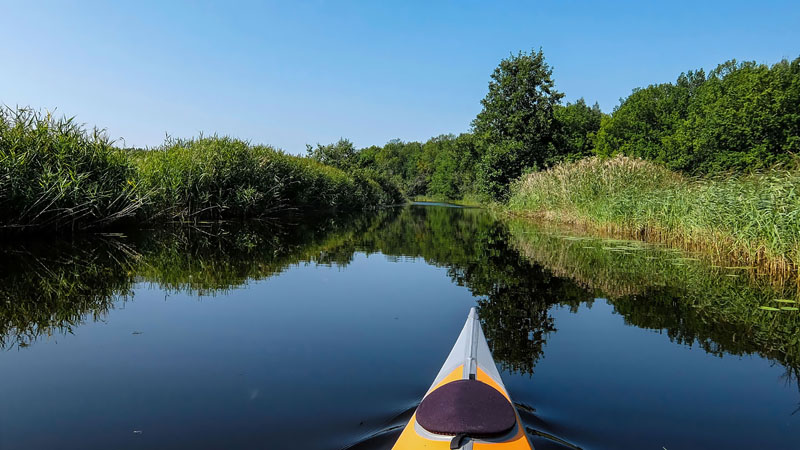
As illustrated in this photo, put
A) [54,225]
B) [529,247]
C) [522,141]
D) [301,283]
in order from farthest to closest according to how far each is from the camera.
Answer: [522,141]
[529,247]
[54,225]
[301,283]

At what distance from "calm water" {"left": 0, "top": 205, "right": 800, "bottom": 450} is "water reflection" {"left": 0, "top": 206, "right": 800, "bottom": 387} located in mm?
41

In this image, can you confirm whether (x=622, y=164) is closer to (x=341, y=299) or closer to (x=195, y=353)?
(x=341, y=299)

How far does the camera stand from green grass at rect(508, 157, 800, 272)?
23.3 ft

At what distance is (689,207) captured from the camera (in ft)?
33.1

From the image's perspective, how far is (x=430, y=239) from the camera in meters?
15.2

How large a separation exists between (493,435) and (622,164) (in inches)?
632

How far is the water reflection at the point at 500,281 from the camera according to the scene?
4848mm

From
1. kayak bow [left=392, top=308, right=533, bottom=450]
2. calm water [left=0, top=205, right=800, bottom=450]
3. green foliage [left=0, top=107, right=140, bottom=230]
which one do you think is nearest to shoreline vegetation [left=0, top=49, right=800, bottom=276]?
green foliage [left=0, top=107, right=140, bottom=230]

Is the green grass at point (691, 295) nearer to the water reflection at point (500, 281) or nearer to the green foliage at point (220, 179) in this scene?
the water reflection at point (500, 281)

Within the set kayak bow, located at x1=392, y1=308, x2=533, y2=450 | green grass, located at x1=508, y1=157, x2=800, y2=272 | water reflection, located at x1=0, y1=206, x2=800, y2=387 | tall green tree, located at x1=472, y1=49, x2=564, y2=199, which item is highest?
tall green tree, located at x1=472, y1=49, x2=564, y2=199

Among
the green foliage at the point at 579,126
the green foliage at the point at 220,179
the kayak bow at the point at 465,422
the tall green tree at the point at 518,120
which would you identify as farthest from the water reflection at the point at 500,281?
the green foliage at the point at 579,126

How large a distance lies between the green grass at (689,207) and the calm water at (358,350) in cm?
61

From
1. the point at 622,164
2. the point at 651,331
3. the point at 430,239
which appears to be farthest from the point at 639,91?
the point at 651,331

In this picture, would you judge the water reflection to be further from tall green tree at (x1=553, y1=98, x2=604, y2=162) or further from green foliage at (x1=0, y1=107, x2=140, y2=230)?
tall green tree at (x1=553, y1=98, x2=604, y2=162)
